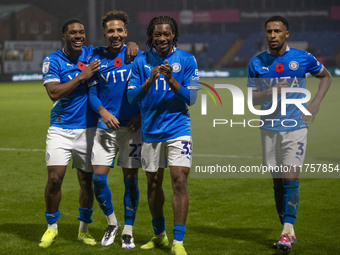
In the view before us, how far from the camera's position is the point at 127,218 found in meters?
5.54

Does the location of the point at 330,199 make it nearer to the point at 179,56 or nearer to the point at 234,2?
the point at 179,56

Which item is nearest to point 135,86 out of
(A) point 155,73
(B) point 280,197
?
(A) point 155,73

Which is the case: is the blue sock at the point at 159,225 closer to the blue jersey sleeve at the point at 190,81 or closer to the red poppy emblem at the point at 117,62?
the blue jersey sleeve at the point at 190,81

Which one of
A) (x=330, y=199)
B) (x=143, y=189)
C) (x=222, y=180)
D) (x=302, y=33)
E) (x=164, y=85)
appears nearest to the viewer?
(x=164, y=85)

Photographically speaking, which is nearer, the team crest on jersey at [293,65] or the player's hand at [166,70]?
the player's hand at [166,70]

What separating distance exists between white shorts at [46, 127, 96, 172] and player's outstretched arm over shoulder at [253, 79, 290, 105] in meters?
1.52

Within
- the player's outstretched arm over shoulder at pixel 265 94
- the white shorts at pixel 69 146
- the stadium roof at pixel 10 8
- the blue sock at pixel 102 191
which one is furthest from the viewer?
the stadium roof at pixel 10 8

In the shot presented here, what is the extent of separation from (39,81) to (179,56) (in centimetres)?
3526

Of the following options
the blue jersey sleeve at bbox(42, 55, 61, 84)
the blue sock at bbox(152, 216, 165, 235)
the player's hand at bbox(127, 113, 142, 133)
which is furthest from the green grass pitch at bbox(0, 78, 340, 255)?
the blue jersey sleeve at bbox(42, 55, 61, 84)

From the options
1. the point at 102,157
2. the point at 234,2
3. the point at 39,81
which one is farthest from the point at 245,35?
the point at 102,157

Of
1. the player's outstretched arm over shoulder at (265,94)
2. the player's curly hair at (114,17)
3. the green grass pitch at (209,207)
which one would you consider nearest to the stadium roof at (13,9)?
the green grass pitch at (209,207)

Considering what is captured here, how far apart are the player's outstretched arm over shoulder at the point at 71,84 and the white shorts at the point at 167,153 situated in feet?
2.55

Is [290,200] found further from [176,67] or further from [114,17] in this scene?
[114,17]

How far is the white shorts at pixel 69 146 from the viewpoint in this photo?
5.49 meters
